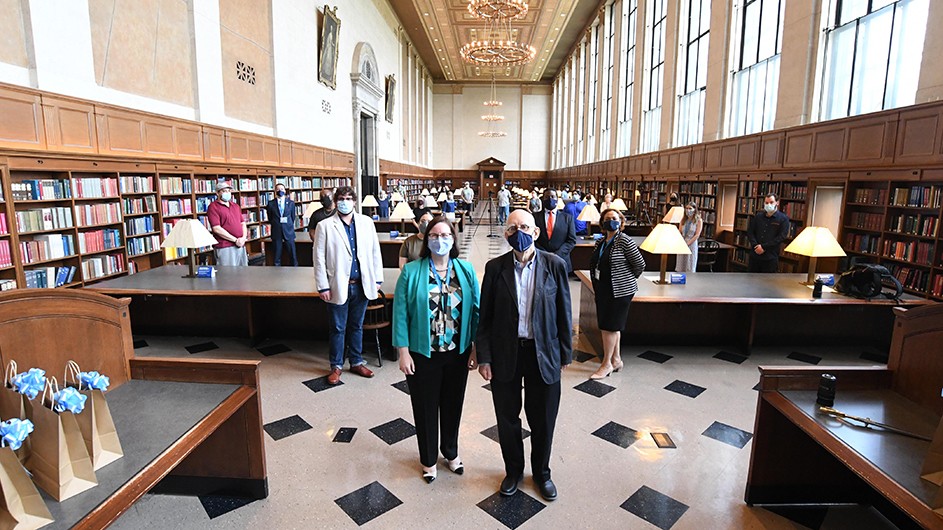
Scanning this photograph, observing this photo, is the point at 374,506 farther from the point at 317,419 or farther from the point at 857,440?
the point at 857,440

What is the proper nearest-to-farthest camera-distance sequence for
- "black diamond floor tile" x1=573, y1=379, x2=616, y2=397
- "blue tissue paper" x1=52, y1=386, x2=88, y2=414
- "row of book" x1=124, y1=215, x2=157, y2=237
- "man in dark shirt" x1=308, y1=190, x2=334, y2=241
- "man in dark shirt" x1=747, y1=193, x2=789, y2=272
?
"blue tissue paper" x1=52, y1=386, x2=88, y2=414 → "black diamond floor tile" x1=573, y1=379, x2=616, y2=397 → "man in dark shirt" x1=747, y1=193, x2=789, y2=272 → "row of book" x1=124, y1=215, x2=157, y2=237 → "man in dark shirt" x1=308, y1=190, x2=334, y2=241

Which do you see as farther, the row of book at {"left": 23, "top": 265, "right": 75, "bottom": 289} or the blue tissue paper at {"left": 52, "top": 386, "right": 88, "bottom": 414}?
the row of book at {"left": 23, "top": 265, "right": 75, "bottom": 289}

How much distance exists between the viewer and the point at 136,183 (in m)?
6.15

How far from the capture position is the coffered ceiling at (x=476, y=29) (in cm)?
1931

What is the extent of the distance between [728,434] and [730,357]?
5.35 ft

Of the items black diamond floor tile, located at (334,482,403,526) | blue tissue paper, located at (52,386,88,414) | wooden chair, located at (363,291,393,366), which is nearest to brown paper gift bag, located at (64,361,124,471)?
blue tissue paper, located at (52,386,88,414)

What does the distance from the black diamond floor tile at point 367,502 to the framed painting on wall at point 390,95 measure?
19523mm

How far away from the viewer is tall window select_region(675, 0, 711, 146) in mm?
11070

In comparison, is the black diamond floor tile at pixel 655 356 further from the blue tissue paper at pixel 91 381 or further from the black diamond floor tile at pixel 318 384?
the blue tissue paper at pixel 91 381

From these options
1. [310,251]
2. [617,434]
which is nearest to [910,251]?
[617,434]

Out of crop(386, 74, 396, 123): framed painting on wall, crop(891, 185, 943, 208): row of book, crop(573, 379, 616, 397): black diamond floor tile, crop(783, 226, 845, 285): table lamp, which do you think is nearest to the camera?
crop(573, 379, 616, 397): black diamond floor tile

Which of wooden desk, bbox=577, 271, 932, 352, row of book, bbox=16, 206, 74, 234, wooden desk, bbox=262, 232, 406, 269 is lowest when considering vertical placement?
wooden desk, bbox=577, 271, 932, 352

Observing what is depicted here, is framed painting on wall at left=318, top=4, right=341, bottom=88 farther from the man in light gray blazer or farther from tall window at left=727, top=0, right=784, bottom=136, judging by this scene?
the man in light gray blazer

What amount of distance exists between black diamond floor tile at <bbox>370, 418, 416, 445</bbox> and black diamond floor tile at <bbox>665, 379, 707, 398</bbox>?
6.92 feet
